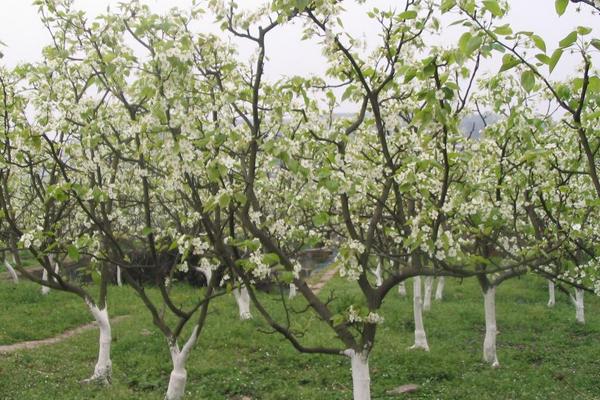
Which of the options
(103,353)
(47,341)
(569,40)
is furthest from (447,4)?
(47,341)

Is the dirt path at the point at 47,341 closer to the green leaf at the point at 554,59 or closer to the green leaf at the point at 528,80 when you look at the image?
the green leaf at the point at 528,80

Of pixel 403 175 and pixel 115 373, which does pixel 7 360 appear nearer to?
pixel 115 373

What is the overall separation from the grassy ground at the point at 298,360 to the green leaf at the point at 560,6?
5.36 m

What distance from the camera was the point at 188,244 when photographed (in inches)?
287

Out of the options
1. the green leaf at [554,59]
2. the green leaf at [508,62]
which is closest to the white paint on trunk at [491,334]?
the green leaf at [508,62]

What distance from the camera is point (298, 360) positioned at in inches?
595

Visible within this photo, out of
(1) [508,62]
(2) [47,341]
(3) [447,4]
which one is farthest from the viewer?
(2) [47,341]

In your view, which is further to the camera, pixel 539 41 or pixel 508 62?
pixel 508 62

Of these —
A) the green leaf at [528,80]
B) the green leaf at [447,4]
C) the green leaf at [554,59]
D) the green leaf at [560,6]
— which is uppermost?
the green leaf at [447,4]

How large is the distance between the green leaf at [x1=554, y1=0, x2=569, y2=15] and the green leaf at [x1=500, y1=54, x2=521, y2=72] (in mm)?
405

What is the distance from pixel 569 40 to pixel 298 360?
12921 mm

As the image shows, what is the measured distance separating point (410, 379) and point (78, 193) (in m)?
9.58

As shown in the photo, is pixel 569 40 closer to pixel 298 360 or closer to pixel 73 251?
pixel 73 251

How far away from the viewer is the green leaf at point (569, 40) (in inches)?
132
